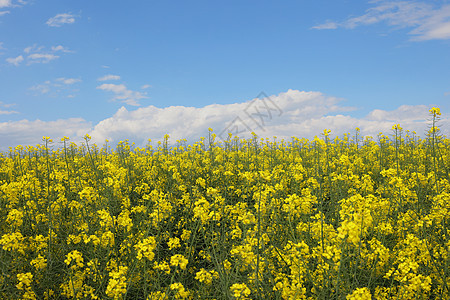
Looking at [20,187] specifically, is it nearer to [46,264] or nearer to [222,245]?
[46,264]

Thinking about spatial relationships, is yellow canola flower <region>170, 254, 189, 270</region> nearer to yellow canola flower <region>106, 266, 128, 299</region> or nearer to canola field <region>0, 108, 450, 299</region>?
canola field <region>0, 108, 450, 299</region>

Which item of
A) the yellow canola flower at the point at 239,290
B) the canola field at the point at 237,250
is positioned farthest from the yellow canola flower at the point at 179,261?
the yellow canola flower at the point at 239,290

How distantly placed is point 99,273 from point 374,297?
2.99m

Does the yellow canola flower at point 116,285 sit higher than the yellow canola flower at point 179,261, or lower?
lower

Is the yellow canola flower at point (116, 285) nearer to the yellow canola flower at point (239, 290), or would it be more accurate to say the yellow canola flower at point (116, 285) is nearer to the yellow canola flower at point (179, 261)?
the yellow canola flower at point (179, 261)

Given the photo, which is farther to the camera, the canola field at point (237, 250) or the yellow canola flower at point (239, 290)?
the canola field at point (237, 250)

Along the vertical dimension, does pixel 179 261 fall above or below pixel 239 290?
above

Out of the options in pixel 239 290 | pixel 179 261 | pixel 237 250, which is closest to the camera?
pixel 239 290

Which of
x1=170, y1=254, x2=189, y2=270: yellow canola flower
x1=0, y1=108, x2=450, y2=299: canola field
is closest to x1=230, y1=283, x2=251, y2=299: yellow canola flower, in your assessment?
x1=0, y1=108, x2=450, y2=299: canola field

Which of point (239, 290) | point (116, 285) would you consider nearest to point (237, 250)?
point (239, 290)

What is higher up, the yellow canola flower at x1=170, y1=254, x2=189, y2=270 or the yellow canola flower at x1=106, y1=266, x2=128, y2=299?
the yellow canola flower at x1=170, y1=254, x2=189, y2=270

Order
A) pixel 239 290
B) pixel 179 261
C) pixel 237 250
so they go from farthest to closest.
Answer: pixel 237 250, pixel 179 261, pixel 239 290

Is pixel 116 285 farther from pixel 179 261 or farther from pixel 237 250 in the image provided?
pixel 237 250

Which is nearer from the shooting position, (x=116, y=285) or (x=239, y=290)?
(x=239, y=290)
